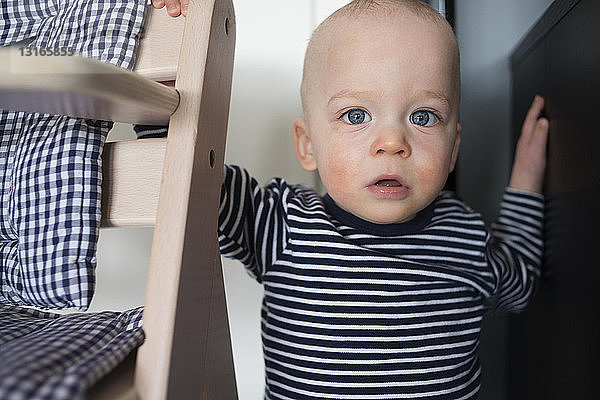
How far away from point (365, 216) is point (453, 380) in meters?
0.26

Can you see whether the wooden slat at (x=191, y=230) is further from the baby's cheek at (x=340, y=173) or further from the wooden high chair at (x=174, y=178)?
the baby's cheek at (x=340, y=173)

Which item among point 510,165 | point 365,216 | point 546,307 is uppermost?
point 510,165

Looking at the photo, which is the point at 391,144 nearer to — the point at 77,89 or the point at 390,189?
the point at 390,189

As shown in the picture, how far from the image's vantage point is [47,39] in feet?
2.55

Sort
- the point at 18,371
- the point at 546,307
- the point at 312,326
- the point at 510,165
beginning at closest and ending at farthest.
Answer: the point at 18,371
the point at 312,326
the point at 546,307
the point at 510,165

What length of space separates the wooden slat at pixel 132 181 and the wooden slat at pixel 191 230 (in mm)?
52

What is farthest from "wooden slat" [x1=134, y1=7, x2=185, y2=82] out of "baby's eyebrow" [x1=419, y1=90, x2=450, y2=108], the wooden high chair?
"baby's eyebrow" [x1=419, y1=90, x2=450, y2=108]

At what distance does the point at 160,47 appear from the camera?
0.71 m

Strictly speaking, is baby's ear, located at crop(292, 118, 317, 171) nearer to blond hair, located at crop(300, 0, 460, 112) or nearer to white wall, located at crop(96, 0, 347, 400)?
blond hair, located at crop(300, 0, 460, 112)

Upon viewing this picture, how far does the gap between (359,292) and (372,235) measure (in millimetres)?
86

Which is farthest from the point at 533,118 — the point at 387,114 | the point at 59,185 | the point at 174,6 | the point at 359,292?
the point at 59,185

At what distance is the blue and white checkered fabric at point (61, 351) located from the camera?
1.40 ft

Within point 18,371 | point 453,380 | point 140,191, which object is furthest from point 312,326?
point 18,371

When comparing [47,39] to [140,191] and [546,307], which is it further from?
[546,307]
